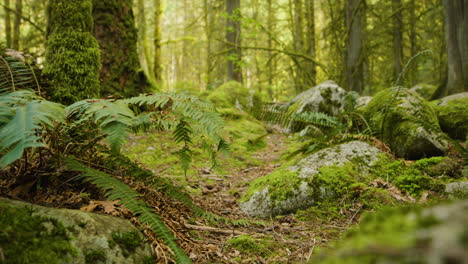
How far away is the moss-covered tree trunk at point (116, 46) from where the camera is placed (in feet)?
15.1

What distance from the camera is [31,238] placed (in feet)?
3.64

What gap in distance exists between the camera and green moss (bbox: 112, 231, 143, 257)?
1353mm

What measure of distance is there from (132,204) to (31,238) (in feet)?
1.83

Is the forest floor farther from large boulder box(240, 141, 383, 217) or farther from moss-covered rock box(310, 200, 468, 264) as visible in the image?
moss-covered rock box(310, 200, 468, 264)

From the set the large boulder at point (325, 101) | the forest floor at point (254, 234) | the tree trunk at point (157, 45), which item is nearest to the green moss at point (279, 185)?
the forest floor at point (254, 234)

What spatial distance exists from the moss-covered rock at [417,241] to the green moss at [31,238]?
1135 mm

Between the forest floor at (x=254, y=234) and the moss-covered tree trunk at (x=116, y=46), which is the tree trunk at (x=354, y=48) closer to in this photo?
the moss-covered tree trunk at (x=116, y=46)

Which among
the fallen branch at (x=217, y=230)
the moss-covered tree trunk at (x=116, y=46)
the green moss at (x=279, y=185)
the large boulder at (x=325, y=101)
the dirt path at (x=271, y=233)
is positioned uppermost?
the moss-covered tree trunk at (x=116, y=46)

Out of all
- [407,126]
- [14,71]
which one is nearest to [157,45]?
[14,71]

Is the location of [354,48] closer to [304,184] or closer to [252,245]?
[304,184]

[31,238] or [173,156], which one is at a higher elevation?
[31,238]

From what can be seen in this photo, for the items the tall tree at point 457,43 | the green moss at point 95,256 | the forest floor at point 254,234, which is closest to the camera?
the green moss at point 95,256

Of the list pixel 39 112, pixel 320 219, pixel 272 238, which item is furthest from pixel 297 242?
pixel 39 112

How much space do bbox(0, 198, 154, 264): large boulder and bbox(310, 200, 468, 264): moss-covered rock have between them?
115 centimetres
